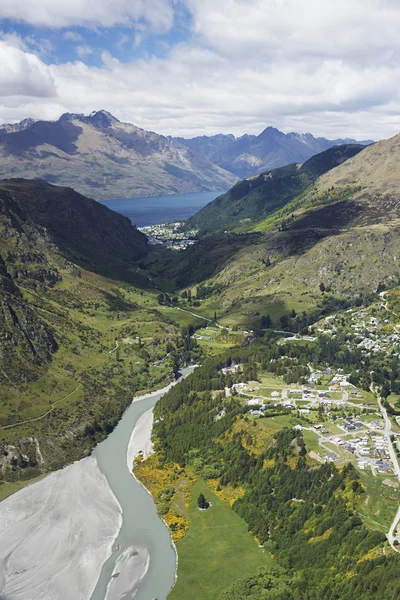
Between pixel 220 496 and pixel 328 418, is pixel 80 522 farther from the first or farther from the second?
pixel 328 418

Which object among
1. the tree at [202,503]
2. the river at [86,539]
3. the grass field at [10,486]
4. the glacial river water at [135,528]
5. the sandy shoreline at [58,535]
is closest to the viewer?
the river at [86,539]

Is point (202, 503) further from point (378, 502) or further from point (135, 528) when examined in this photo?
point (378, 502)

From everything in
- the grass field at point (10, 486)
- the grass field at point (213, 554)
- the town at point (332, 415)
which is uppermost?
the town at point (332, 415)

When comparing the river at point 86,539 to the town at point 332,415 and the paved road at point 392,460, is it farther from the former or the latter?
the paved road at point 392,460

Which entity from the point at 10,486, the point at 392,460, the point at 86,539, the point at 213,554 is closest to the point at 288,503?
the point at 213,554

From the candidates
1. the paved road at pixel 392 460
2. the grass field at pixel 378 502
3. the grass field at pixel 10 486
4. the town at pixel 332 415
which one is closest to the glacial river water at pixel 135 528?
the grass field at pixel 10 486

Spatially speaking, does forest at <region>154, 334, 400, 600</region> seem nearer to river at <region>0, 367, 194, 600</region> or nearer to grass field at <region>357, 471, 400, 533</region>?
grass field at <region>357, 471, 400, 533</region>
